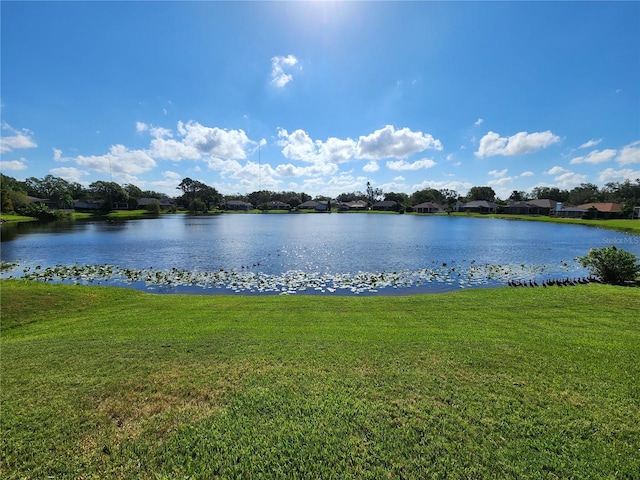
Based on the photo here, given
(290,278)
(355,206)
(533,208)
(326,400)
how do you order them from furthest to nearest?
(355,206) → (533,208) → (290,278) → (326,400)

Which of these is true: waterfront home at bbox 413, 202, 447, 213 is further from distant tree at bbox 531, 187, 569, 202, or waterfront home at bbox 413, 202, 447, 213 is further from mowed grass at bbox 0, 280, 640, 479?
mowed grass at bbox 0, 280, 640, 479

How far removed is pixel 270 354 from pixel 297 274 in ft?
44.9

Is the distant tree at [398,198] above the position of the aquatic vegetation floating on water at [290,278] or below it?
above

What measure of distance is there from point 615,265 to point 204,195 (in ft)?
410

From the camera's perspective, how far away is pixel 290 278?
19.0 metres

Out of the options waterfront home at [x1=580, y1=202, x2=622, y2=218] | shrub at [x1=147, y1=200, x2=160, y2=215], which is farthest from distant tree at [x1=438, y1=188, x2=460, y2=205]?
shrub at [x1=147, y1=200, x2=160, y2=215]

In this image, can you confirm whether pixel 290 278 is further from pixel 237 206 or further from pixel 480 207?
pixel 237 206

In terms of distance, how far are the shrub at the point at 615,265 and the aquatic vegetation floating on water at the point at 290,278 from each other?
377cm

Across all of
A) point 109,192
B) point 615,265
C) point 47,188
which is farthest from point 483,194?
point 47,188

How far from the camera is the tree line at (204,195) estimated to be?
95.0 metres

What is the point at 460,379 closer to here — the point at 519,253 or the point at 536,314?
the point at 536,314

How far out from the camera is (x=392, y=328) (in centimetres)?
829

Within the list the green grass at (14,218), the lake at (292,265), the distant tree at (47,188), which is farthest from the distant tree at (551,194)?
the distant tree at (47,188)

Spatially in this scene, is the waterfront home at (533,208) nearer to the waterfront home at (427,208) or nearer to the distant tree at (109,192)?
the waterfront home at (427,208)
